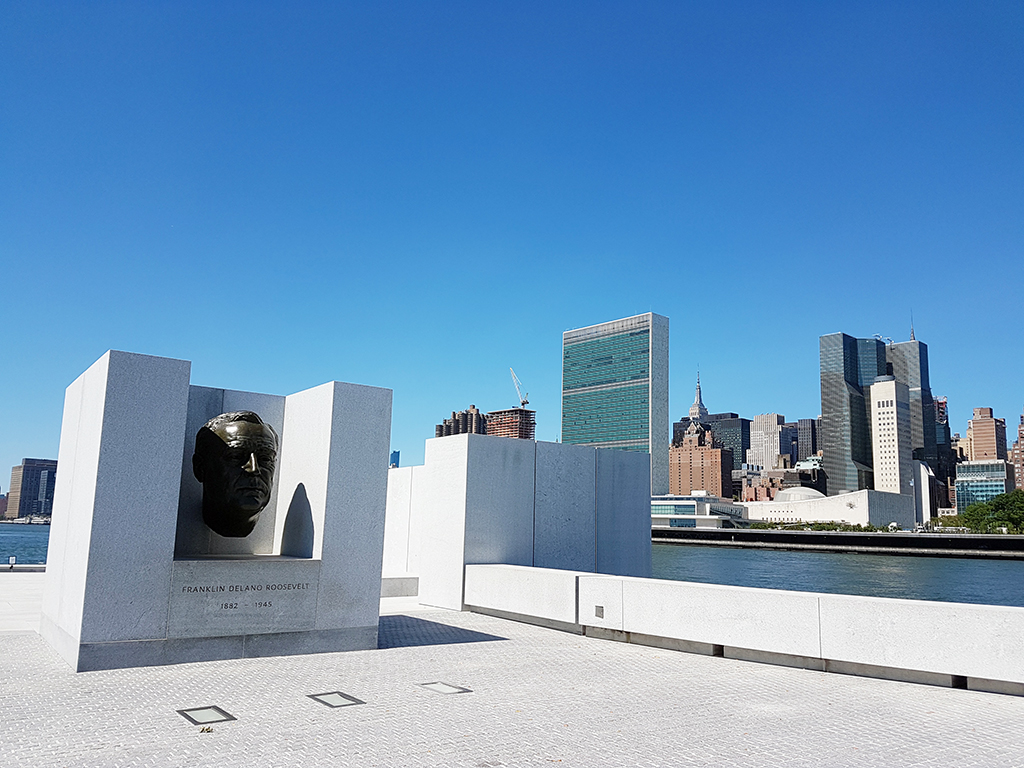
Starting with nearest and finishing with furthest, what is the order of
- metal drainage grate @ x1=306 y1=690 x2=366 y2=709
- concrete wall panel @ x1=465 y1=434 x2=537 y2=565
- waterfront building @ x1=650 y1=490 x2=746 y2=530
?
metal drainage grate @ x1=306 y1=690 x2=366 y2=709 → concrete wall panel @ x1=465 y1=434 x2=537 y2=565 → waterfront building @ x1=650 y1=490 x2=746 y2=530

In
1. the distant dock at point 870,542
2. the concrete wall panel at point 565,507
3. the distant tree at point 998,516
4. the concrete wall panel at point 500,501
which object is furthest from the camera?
the distant tree at point 998,516

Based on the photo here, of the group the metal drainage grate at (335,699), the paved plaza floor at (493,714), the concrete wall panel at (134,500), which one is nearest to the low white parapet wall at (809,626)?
the paved plaza floor at (493,714)

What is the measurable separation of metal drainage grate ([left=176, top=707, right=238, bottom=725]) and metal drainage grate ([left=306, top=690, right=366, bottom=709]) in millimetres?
956

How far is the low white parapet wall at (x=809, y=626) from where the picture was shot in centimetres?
877

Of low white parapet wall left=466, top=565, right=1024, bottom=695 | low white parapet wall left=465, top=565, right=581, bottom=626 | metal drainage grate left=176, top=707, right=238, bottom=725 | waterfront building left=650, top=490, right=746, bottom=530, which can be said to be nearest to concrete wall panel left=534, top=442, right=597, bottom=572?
low white parapet wall left=465, top=565, right=581, bottom=626

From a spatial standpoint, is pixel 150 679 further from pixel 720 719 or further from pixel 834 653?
pixel 834 653

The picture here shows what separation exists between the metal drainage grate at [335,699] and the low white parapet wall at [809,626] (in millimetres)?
5084

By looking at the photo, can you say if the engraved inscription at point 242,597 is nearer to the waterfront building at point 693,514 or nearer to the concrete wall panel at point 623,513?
the concrete wall panel at point 623,513

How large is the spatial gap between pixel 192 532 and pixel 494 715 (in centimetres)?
616

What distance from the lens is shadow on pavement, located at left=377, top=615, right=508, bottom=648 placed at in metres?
11.6

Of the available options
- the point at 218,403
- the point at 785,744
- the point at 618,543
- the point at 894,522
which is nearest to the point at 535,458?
the point at 618,543

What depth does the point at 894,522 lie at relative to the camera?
141625mm

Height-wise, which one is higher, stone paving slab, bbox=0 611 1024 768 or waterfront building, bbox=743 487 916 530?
waterfront building, bbox=743 487 916 530

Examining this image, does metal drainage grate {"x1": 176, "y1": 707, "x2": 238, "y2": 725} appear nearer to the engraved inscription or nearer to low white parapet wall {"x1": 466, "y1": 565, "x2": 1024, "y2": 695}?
the engraved inscription
